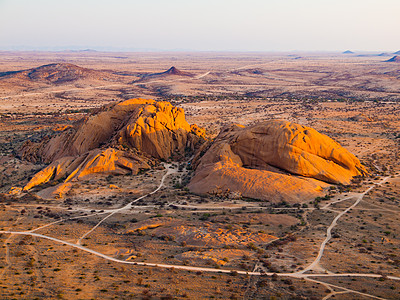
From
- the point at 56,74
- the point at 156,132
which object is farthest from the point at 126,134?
the point at 56,74

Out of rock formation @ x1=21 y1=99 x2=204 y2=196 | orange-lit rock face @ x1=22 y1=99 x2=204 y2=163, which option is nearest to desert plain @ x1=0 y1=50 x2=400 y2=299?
A: rock formation @ x1=21 y1=99 x2=204 y2=196

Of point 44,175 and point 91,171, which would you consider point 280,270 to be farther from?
point 44,175

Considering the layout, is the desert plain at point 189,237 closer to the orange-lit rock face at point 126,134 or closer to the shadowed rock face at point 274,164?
the shadowed rock face at point 274,164

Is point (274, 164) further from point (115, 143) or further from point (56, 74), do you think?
point (56, 74)

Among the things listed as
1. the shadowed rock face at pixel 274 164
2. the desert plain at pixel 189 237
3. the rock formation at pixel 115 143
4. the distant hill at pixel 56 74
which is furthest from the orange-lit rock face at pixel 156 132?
the distant hill at pixel 56 74

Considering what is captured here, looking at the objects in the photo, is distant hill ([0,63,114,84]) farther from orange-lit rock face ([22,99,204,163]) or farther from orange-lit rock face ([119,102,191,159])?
orange-lit rock face ([119,102,191,159])

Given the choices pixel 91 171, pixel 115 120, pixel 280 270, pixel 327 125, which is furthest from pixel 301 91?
pixel 280 270
